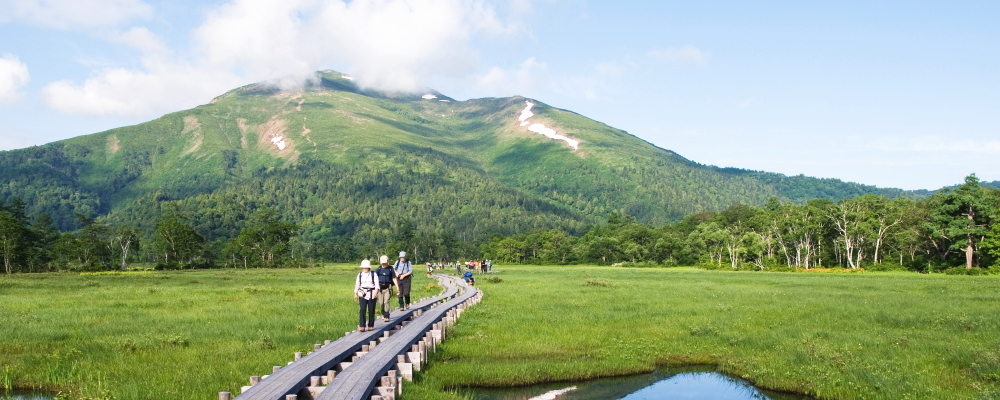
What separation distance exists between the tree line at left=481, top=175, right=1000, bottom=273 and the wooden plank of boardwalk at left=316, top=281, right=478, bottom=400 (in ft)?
237

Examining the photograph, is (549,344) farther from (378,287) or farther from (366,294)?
(366,294)

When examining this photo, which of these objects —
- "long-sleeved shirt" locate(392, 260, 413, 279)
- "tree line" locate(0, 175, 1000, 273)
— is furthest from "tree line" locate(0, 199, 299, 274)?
"long-sleeved shirt" locate(392, 260, 413, 279)

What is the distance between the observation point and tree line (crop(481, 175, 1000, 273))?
74438 mm

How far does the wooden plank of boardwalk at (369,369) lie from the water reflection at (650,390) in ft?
7.21

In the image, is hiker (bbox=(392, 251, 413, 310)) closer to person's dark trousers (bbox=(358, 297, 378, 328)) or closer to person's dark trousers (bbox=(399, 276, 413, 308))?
person's dark trousers (bbox=(399, 276, 413, 308))

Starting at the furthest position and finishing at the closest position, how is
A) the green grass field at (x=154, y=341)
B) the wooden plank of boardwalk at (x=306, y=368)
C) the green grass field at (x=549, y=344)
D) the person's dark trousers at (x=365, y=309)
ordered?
the person's dark trousers at (x=365, y=309) → the green grass field at (x=549, y=344) → the green grass field at (x=154, y=341) → the wooden plank of boardwalk at (x=306, y=368)

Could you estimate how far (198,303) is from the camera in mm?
31078

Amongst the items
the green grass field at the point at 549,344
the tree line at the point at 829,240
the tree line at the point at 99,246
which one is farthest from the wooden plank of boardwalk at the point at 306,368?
the tree line at the point at 99,246

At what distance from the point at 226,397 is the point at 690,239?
431 ft

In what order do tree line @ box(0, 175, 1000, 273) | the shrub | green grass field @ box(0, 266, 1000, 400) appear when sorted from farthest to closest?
tree line @ box(0, 175, 1000, 273) → the shrub → green grass field @ box(0, 266, 1000, 400)

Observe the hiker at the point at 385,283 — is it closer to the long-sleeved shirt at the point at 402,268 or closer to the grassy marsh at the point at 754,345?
the grassy marsh at the point at 754,345

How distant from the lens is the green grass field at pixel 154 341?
12977 mm

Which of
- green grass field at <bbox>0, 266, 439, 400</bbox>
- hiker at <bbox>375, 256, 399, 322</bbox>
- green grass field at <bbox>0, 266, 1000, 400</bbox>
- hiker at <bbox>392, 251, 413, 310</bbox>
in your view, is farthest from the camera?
hiker at <bbox>392, 251, 413, 310</bbox>

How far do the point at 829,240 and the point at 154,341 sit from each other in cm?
11221
